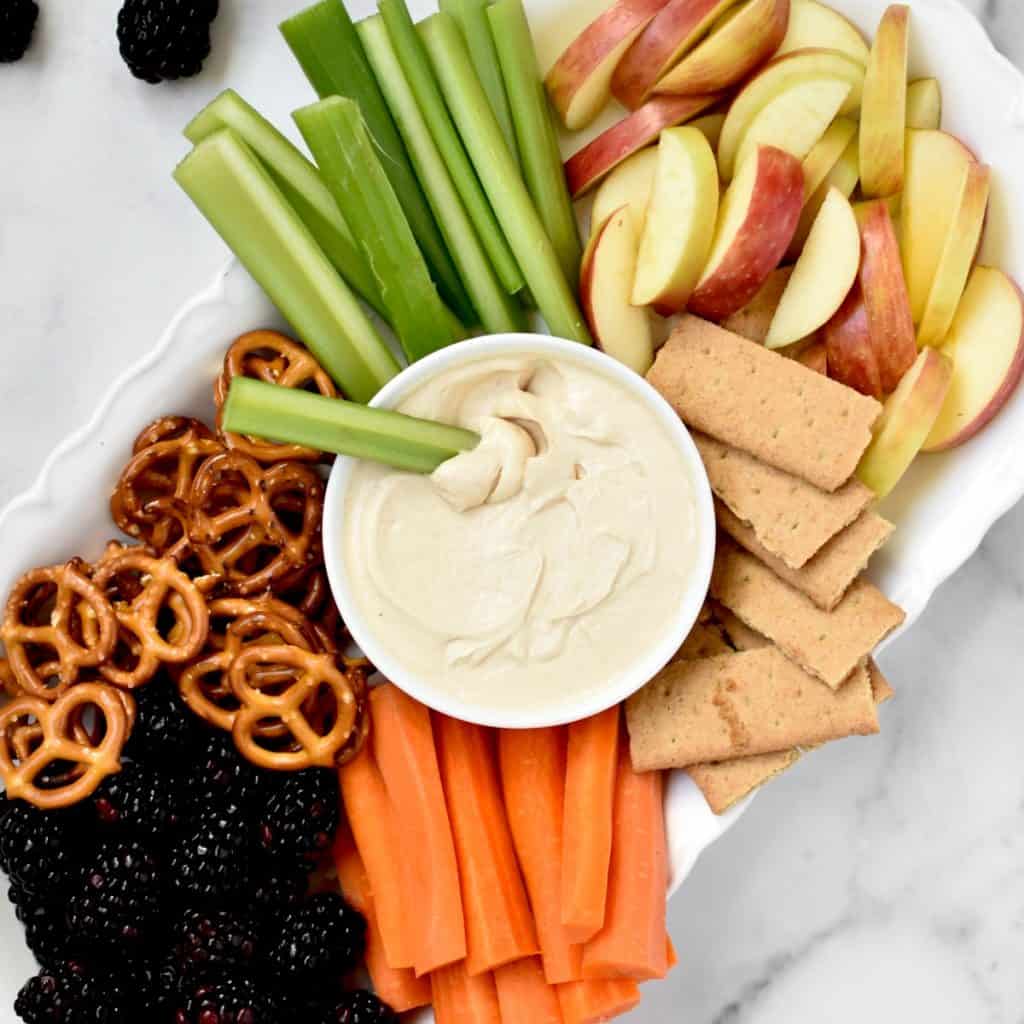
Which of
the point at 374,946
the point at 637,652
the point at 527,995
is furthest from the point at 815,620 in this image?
the point at 374,946

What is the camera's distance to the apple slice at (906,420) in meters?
1.69

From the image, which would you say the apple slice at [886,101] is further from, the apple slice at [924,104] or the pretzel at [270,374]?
the pretzel at [270,374]

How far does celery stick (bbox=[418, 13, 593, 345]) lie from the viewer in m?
1.77

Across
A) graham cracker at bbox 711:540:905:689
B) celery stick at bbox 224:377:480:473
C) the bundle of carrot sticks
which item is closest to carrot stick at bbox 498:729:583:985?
the bundle of carrot sticks

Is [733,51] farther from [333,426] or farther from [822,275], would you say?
[333,426]

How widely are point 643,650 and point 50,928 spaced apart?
889 millimetres

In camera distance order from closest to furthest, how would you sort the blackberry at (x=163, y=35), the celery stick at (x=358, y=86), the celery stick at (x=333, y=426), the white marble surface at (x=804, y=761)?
the celery stick at (x=333, y=426) → the celery stick at (x=358, y=86) → the blackberry at (x=163, y=35) → the white marble surface at (x=804, y=761)

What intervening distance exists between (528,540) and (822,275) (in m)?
0.53


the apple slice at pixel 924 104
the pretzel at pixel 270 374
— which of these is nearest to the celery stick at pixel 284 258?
the pretzel at pixel 270 374

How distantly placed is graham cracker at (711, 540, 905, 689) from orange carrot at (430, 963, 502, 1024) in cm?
61

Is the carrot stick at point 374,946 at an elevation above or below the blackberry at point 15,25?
below

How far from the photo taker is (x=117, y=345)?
6.72 feet

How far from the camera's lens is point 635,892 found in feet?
5.63

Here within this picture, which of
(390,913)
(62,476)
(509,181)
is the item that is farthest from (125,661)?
(509,181)
